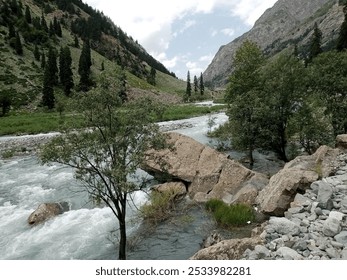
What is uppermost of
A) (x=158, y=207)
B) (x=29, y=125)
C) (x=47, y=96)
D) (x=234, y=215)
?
(x=47, y=96)

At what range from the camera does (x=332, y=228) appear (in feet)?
37.6

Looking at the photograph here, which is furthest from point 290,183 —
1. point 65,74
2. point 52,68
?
point 52,68

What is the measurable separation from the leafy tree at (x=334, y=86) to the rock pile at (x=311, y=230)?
44.1 feet

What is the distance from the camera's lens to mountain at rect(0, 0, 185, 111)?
9294 centimetres

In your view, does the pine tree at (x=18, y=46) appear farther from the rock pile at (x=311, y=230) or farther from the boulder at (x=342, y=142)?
the rock pile at (x=311, y=230)

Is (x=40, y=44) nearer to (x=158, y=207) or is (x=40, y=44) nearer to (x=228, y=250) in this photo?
(x=158, y=207)

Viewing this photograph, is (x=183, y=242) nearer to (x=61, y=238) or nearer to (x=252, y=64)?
(x=61, y=238)

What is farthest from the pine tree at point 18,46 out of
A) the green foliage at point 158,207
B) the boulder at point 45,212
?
the green foliage at point 158,207

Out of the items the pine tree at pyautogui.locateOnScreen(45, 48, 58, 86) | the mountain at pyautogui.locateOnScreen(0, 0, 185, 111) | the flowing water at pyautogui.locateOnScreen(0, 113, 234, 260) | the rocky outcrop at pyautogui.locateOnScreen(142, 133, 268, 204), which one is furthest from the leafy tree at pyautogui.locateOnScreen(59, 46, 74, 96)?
the rocky outcrop at pyautogui.locateOnScreen(142, 133, 268, 204)

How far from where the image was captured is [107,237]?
750 inches

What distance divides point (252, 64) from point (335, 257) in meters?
26.2

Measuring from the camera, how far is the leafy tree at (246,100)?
31.1 m

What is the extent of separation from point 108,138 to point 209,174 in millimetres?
11068
